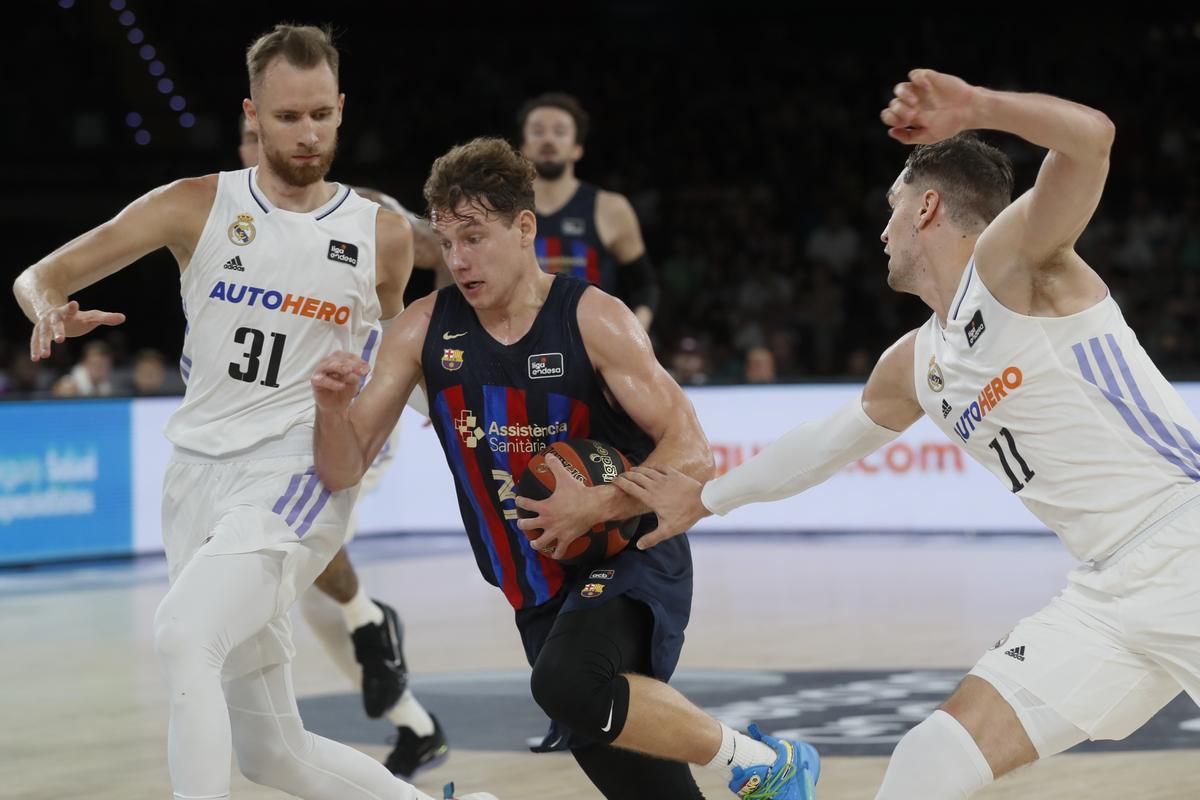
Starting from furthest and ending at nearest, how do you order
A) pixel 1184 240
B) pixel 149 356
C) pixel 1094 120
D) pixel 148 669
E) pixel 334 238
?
pixel 1184 240, pixel 149 356, pixel 148 669, pixel 334 238, pixel 1094 120

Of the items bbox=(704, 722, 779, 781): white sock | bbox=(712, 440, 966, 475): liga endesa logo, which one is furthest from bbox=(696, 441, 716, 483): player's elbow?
bbox=(712, 440, 966, 475): liga endesa logo

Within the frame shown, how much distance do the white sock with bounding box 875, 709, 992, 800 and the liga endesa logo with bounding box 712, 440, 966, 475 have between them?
7.74m

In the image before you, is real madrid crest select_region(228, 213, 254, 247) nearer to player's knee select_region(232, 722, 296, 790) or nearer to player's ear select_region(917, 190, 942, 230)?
player's knee select_region(232, 722, 296, 790)

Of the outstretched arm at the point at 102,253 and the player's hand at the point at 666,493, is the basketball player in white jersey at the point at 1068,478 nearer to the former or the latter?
the player's hand at the point at 666,493

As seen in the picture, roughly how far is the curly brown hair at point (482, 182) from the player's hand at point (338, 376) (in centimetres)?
44

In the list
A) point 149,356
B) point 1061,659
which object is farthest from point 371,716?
point 149,356

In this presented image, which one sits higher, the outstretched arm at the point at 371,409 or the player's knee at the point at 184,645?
the outstretched arm at the point at 371,409

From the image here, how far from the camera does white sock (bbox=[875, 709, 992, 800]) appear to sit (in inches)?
134

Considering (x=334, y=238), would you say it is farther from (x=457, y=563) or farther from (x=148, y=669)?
(x=457, y=563)

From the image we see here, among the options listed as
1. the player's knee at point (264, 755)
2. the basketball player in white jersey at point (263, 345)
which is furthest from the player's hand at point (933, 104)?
the player's knee at point (264, 755)

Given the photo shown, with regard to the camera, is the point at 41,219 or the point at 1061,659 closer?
the point at 1061,659

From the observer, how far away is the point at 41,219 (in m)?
18.6

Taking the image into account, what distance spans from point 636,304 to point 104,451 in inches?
194

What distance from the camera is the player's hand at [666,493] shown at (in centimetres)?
387
